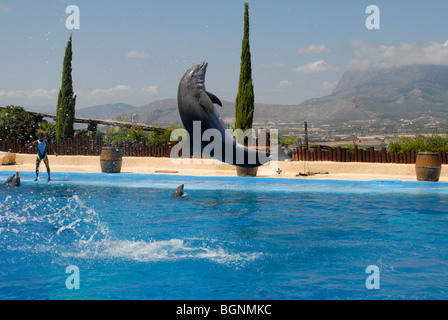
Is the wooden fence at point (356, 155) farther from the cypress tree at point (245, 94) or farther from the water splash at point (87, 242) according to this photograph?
the water splash at point (87, 242)

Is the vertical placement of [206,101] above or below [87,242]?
above

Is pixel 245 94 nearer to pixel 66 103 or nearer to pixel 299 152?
pixel 299 152

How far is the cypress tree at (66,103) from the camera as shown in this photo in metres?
28.8

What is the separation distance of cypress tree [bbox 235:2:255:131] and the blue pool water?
10.2 metres

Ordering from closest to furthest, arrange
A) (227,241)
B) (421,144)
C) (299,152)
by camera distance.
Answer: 1. (227,241)
2. (299,152)
3. (421,144)

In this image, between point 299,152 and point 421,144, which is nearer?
point 299,152

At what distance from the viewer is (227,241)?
8.43 m

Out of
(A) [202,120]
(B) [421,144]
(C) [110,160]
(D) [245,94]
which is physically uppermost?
(D) [245,94]

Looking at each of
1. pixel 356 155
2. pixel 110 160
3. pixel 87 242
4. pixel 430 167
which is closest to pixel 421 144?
pixel 356 155

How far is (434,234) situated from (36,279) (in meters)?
6.91

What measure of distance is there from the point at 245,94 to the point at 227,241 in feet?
56.9

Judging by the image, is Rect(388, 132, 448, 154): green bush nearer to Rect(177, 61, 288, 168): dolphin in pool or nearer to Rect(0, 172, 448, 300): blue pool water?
Rect(0, 172, 448, 300): blue pool water

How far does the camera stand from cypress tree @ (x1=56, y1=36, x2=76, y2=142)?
28828mm
